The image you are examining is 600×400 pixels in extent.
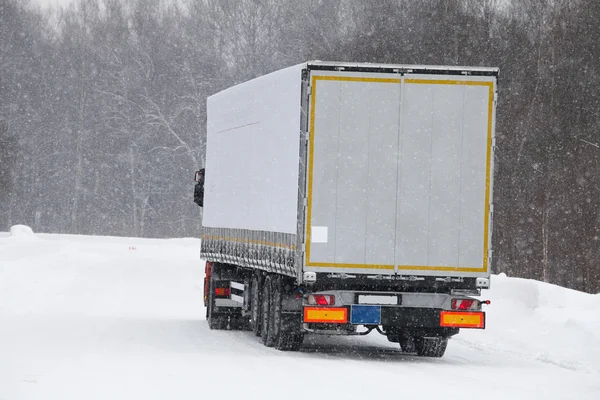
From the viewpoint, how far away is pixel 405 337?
18.2m

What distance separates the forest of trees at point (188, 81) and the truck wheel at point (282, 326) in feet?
75.7

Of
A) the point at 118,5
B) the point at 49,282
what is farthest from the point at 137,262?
the point at 118,5

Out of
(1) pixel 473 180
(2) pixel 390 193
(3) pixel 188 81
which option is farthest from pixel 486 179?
(3) pixel 188 81

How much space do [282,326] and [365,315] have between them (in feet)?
3.98

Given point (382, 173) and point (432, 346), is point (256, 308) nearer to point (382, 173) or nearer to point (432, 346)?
point (432, 346)

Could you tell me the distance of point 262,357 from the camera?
15.8 metres

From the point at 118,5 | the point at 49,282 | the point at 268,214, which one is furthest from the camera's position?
the point at 118,5

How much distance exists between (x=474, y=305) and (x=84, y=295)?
16.4 m

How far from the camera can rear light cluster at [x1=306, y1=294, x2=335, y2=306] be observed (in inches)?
631

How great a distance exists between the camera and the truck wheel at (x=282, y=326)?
16.7m

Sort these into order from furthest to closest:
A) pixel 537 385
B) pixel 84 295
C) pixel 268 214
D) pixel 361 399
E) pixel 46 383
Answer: pixel 84 295
pixel 268 214
pixel 537 385
pixel 46 383
pixel 361 399

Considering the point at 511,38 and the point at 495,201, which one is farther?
the point at 511,38

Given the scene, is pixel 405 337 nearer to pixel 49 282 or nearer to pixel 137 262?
pixel 49 282

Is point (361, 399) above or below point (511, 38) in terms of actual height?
below
